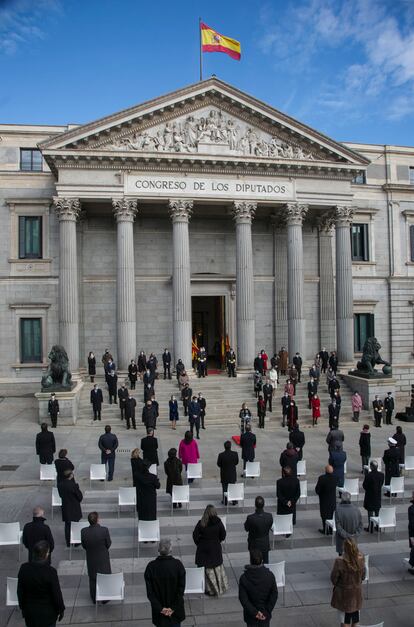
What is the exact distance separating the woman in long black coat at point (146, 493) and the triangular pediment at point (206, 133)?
69.7 ft

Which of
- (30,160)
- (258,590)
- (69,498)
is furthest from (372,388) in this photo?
(30,160)

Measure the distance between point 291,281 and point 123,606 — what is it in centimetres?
2384

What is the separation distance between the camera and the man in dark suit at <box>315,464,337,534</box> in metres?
10.4

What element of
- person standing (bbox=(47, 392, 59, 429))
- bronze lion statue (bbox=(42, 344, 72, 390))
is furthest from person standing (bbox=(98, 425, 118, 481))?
bronze lion statue (bbox=(42, 344, 72, 390))

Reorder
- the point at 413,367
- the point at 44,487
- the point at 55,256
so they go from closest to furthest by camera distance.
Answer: the point at 44,487, the point at 55,256, the point at 413,367

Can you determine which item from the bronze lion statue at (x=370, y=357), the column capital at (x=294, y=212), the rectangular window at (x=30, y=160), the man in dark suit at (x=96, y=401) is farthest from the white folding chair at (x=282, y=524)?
the rectangular window at (x=30, y=160)

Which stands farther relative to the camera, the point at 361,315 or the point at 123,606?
the point at 361,315

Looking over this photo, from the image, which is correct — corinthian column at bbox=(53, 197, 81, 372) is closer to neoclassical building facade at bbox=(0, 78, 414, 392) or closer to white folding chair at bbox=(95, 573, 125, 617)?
neoclassical building facade at bbox=(0, 78, 414, 392)

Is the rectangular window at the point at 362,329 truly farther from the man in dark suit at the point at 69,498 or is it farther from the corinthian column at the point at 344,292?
the man in dark suit at the point at 69,498

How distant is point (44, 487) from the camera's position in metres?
14.5

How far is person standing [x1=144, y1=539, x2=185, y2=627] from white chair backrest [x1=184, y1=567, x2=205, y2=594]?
4.58ft

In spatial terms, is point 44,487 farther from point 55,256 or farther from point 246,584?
point 55,256

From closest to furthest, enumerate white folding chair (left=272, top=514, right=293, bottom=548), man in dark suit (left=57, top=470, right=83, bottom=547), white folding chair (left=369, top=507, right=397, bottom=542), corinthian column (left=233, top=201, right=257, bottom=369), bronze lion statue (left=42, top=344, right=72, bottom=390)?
man in dark suit (left=57, top=470, right=83, bottom=547) < white folding chair (left=272, top=514, right=293, bottom=548) < white folding chair (left=369, top=507, right=397, bottom=542) < bronze lion statue (left=42, top=344, right=72, bottom=390) < corinthian column (left=233, top=201, right=257, bottom=369)

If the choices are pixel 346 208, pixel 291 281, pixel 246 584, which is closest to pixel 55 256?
pixel 291 281
